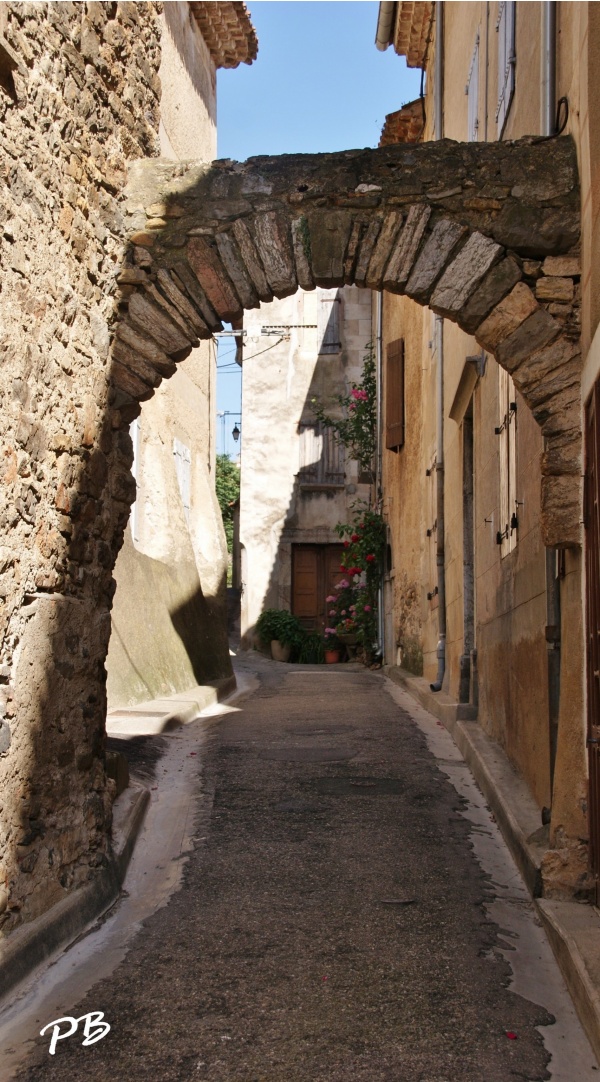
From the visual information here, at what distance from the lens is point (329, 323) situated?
1962 cm

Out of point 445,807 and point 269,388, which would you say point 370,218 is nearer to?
point 445,807

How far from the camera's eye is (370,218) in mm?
4883

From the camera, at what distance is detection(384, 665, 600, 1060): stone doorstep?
3105 millimetres

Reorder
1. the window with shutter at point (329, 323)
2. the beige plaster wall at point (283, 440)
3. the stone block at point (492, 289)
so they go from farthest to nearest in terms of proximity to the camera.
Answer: the window with shutter at point (329, 323)
the beige plaster wall at point (283, 440)
the stone block at point (492, 289)

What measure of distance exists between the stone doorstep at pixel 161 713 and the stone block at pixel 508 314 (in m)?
3.83

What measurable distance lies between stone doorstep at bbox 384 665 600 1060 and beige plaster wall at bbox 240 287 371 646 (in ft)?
36.2

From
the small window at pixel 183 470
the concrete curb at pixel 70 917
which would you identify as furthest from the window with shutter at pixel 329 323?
the concrete curb at pixel 70 917

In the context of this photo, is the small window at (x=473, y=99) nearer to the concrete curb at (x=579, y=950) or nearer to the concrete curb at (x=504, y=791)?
the concrete curb at (x=504, y=791)

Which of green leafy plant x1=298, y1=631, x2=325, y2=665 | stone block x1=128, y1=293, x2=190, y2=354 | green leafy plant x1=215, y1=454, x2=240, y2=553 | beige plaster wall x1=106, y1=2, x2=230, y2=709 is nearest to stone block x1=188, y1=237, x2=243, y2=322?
stone block x1=128, y1=293, x2=190, y2=354

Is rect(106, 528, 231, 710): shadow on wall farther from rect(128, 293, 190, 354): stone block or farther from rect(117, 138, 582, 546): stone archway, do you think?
rect(117, 138, 582, 546): stone archway

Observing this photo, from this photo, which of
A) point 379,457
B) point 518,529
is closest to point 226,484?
point 379,457

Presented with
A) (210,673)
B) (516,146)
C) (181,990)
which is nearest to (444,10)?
(516,146)

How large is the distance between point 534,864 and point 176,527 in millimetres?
7122

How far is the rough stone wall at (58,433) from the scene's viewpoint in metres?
3.62
